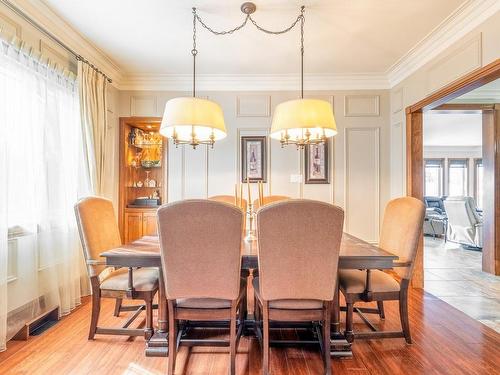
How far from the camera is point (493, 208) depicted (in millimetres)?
3873

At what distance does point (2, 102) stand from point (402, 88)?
409 centimetres

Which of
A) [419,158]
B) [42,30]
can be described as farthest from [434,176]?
[42,30]

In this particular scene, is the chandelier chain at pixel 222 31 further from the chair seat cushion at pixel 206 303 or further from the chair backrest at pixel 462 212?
the chair backrest at pixel 462 212

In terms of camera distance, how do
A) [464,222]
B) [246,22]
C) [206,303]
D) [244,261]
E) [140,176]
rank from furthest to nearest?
1. [464,222]
2. [140,176]
3. [246,22]
4. [244,261]
5. [206,303]

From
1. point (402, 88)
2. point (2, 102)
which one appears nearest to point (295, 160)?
point (402, 88)

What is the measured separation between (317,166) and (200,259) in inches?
108

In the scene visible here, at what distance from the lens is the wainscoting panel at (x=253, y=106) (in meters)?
3.99

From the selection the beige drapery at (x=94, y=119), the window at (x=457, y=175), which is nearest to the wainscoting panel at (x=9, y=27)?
the beige drapery at (x=94, y=119)

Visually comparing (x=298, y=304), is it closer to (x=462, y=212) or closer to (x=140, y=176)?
(x=140, y=176)

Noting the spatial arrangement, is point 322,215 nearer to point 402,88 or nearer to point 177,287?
point 177,287

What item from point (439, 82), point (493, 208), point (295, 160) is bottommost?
point (493, 208)

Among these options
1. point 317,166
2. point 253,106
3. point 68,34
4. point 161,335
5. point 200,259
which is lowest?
point 161,335

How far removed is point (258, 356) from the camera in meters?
1.98

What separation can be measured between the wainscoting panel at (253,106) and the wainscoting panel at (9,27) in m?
2.38
